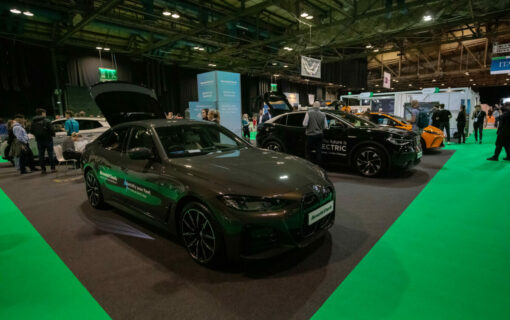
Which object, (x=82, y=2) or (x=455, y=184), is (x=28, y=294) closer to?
(x=455, y=184)

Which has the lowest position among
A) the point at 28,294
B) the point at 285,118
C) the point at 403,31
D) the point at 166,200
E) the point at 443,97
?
the point at 28,294

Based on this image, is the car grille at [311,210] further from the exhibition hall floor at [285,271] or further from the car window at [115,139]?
the car window at [115,139]

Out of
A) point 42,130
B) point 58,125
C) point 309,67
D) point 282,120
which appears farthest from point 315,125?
point 58,125

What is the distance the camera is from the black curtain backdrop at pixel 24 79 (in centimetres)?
1188

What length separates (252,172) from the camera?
254 centimetres

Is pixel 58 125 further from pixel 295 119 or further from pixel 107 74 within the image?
pixel 295 119

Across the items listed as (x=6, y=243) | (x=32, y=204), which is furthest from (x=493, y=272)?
(x=32, y=204)

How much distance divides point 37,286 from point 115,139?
78.5 inches

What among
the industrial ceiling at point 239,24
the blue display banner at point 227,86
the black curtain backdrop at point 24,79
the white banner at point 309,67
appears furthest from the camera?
the black curtain backdrop at point 24,79

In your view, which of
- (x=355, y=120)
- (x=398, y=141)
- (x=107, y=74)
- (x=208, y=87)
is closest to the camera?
(x=398, y=141)

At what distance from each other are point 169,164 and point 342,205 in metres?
2.70

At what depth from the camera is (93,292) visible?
89.2 inches

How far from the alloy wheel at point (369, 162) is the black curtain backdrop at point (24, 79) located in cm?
1457

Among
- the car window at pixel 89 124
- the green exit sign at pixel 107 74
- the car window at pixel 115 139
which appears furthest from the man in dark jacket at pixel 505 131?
the green exit sign at pixel 107 74
